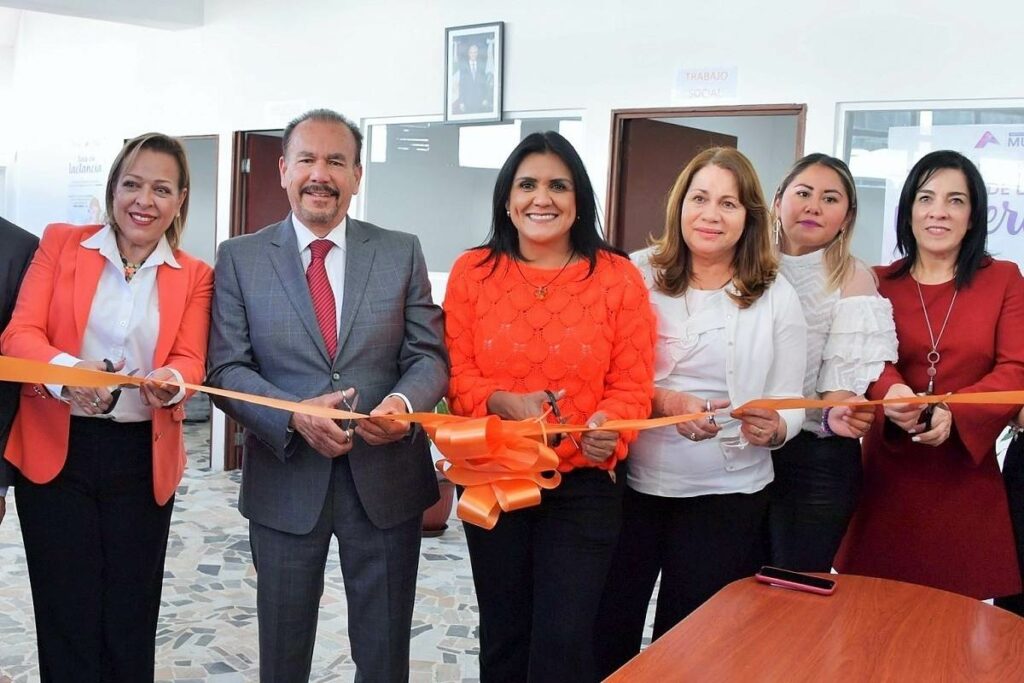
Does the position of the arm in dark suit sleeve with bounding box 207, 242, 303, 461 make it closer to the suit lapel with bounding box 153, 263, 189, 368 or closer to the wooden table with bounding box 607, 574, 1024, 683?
the suit lapel with bounding box 153, 263, 189, 368

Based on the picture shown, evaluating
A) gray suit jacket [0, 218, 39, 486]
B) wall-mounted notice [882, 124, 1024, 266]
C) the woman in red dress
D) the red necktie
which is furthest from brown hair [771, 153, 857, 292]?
gray suit jacket [0, 218, 39, 486]

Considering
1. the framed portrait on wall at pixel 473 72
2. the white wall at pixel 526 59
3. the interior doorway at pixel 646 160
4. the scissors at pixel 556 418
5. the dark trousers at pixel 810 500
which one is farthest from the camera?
the framed portrait on wall at pixel 473 72

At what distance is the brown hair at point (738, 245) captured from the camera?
2.54 m

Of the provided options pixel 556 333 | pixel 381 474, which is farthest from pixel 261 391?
Result: pixel 556 333

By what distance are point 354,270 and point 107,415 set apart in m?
0.70

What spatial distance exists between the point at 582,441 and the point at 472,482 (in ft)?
0.92

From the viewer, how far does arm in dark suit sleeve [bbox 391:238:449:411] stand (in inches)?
94.3

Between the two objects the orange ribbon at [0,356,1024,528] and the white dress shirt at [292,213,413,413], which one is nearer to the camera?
the orange ribbon at [0,356,1024,528]

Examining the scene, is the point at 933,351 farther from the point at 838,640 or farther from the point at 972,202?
the point at 838,640

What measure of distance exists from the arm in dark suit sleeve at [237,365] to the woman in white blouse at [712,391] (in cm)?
91

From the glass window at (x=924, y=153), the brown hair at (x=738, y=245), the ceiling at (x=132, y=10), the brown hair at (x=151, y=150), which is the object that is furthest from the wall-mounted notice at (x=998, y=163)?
the ceiling at (x=132, y=10)

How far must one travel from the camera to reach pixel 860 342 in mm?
2662

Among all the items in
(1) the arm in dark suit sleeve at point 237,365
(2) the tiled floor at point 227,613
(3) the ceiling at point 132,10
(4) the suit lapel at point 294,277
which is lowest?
(2) the tiled floor at point 227,613

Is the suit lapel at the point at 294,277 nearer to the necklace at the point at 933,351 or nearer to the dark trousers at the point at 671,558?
the dark trousers at the point at 671,558
